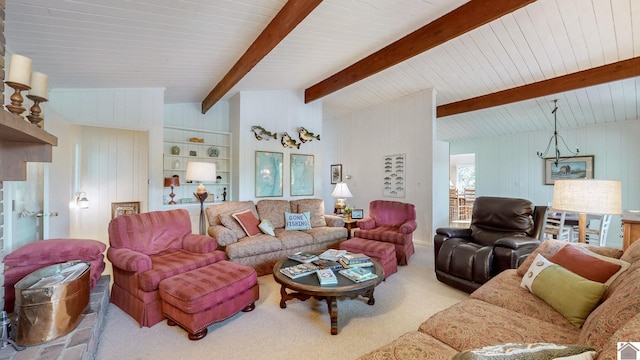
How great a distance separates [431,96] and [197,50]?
3980 millimetres

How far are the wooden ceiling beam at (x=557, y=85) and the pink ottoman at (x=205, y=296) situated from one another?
5.09m

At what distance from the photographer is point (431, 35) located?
10.4 feet

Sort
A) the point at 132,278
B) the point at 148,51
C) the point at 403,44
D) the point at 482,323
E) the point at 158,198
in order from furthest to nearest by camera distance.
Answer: the point at 158,198 < the point at 403,44 < the point at 148,51 < the point at 132,278 < the point at 482,323

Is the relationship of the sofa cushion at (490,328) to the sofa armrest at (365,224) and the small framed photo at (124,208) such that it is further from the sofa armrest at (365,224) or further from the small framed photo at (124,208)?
the small framed photo at (124,208)

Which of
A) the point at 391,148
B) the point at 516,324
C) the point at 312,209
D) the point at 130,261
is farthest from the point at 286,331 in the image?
the point at 391,148

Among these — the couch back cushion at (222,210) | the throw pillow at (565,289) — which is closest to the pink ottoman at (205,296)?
the couch back cushion at (222,210)

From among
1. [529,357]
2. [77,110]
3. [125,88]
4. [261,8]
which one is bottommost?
[529,357]

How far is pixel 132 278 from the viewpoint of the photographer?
235 cm

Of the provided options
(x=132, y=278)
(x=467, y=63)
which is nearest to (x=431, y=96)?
(x=467, y=63)

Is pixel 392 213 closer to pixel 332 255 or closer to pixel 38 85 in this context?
pixel 332 255

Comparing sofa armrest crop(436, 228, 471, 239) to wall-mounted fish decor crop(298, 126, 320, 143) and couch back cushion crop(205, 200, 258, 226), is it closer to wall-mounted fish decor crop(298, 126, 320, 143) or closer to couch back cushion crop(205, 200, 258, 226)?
couch back cushion crop(205, 200, 258, 226)

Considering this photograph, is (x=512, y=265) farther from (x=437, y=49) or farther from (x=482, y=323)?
(x=437, y=49)

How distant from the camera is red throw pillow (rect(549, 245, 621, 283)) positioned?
1639 mm

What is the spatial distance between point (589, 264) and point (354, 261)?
1.71 metres
